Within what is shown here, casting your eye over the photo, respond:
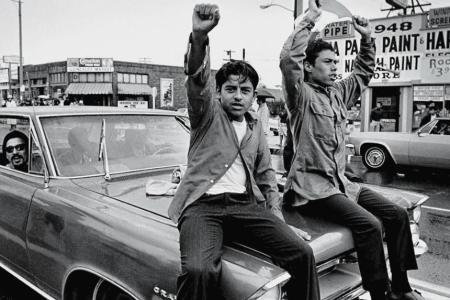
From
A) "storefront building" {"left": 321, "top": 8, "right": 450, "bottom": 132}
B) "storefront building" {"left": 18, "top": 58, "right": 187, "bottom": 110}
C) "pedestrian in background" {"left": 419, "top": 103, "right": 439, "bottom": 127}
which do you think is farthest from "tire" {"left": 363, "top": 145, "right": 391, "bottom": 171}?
"storefront building" {"left": 18, "top": 58, "right": 187, "bottom": 110}

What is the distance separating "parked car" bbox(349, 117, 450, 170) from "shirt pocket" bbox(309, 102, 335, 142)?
27.3 ft

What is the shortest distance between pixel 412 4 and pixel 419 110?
504cm

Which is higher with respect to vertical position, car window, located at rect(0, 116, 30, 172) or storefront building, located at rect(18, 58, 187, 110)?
storefront building, located at rect(18, 58, 187, 110)

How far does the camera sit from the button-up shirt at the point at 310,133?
2869mm

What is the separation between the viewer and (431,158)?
1033 centimetres

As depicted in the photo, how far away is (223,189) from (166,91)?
190 ft

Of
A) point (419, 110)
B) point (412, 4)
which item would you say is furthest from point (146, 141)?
point (412, 4)

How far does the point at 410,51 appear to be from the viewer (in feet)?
61.6

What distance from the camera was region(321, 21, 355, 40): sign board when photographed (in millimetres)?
20125

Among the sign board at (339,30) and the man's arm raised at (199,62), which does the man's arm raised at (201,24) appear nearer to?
the man's arm raised at (199,62)

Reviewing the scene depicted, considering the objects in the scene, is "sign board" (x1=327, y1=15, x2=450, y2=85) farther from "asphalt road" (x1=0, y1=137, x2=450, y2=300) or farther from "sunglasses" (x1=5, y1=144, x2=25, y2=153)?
"sunglasses" (x1=5, y1=144, x2=25, y2=153)

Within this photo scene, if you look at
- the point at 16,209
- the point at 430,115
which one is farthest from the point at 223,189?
the point at 430,115

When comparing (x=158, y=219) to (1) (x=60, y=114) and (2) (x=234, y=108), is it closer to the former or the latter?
(2) (x=234, y=108)

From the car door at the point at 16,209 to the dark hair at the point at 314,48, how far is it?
215 centimetres
